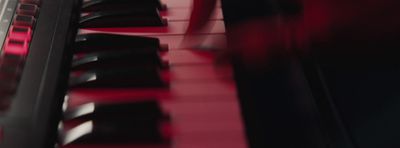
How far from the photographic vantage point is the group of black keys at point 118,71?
1.96 feet

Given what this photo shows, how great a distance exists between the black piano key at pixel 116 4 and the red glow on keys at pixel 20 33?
6.4 inches

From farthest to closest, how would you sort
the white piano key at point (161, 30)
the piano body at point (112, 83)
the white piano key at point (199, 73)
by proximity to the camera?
the white piano key at point (161, 30) < the white piano key at point (199, 73) < the piano body at point (112, 83)

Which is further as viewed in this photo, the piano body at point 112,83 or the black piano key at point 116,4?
the black piano key at point 116,4

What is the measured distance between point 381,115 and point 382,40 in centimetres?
19

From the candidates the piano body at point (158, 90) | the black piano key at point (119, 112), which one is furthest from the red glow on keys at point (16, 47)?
the black piano key at point (119, 112)

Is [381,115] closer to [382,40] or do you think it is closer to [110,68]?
[382,40]

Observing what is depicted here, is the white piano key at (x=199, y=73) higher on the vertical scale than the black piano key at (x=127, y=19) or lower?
lower

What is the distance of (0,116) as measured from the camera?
23.3 inches

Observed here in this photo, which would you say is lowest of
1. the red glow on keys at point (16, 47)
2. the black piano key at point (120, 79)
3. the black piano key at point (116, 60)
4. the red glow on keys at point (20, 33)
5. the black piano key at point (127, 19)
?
the black piano key at point (120, 79)

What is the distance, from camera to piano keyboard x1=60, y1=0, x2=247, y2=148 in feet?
1.98

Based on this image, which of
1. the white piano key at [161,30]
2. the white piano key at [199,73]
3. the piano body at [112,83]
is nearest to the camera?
the piano body at [112,83]

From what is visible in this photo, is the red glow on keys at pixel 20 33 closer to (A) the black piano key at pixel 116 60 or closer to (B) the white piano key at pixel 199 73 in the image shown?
(A) the black piano key at pixel 116 60

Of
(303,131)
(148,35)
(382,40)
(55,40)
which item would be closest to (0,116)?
(55,40)

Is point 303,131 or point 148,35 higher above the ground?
point 148,35
